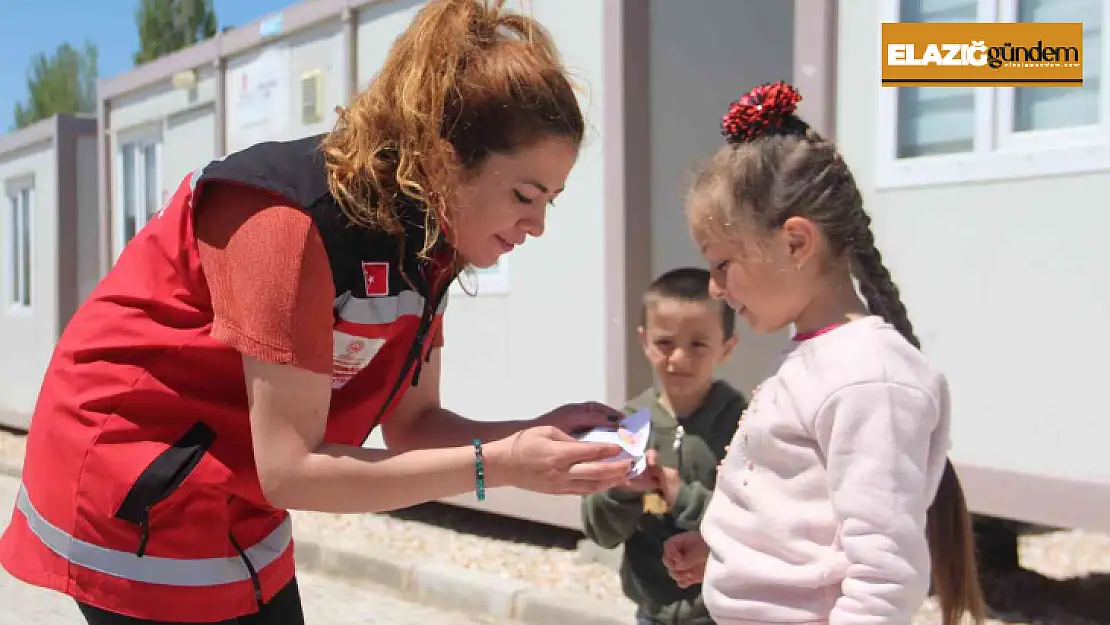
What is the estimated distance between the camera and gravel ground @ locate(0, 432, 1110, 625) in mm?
4820

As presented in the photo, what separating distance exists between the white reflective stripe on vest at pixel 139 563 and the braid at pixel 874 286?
4.12ft

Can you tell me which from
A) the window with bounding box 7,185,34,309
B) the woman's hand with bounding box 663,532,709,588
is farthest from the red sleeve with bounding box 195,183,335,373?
the window with bounding box 7,185,34,309

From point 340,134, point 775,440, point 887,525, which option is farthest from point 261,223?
point 887,525

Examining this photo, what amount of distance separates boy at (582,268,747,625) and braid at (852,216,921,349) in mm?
820

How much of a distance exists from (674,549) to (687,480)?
620 mm

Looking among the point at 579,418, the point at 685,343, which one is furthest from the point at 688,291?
the point at 579,418

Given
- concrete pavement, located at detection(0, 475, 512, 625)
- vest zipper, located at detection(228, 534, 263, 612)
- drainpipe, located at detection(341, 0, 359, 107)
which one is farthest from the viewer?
drainpipe, located at detection(341, 0, 359, 107)

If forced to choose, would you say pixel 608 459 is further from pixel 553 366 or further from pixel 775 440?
pixel 553 366

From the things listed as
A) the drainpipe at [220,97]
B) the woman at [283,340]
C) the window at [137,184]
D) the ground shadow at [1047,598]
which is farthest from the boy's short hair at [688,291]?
the window at [137,184]

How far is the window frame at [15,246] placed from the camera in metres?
14.4

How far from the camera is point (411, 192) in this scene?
A: 5.83 feet

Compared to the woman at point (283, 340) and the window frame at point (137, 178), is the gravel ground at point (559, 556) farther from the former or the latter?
the window frame at point (137, 178)

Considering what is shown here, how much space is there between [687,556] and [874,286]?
27.1 inches

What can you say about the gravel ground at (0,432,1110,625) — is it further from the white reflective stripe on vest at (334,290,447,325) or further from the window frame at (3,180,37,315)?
the window frame at (3,180,37,315)
